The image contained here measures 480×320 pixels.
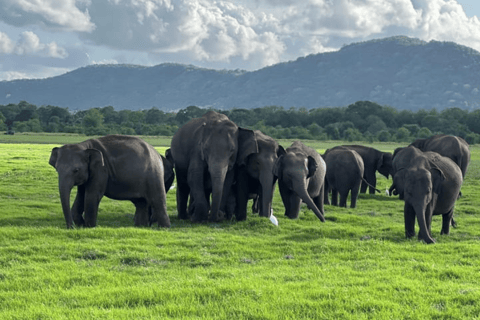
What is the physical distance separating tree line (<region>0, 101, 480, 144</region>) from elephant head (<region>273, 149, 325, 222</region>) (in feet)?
330

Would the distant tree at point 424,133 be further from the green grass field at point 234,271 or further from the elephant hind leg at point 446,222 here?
the elephant hind leg at point 446,222

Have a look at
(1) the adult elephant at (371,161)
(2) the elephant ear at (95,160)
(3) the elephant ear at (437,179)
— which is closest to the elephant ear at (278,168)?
(3) the elephant ear at (437,179)

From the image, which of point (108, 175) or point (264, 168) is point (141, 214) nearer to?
point (108, 175)

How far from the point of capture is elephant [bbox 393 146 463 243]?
13023 millimetres

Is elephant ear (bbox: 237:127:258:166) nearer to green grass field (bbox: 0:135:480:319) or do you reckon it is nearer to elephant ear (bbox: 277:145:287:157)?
elephant ear (bbox: 277:145:287:157)

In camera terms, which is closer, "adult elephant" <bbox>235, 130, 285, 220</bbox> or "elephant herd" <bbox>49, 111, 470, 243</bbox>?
"elephant herd" <bbox>49, 111, 470, 243</bbox>

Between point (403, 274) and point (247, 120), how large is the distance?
15564cm

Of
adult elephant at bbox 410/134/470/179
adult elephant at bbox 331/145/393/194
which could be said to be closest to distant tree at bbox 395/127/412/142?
adult elephant at bbox 331/145/393/194

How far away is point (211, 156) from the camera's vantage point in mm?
15422

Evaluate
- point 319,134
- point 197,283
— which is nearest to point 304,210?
point 197,283

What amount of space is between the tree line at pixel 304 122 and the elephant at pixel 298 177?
3920 inches

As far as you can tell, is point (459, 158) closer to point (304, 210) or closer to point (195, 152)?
point (304, 210)

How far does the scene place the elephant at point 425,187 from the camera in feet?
42.7

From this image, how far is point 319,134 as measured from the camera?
130m
